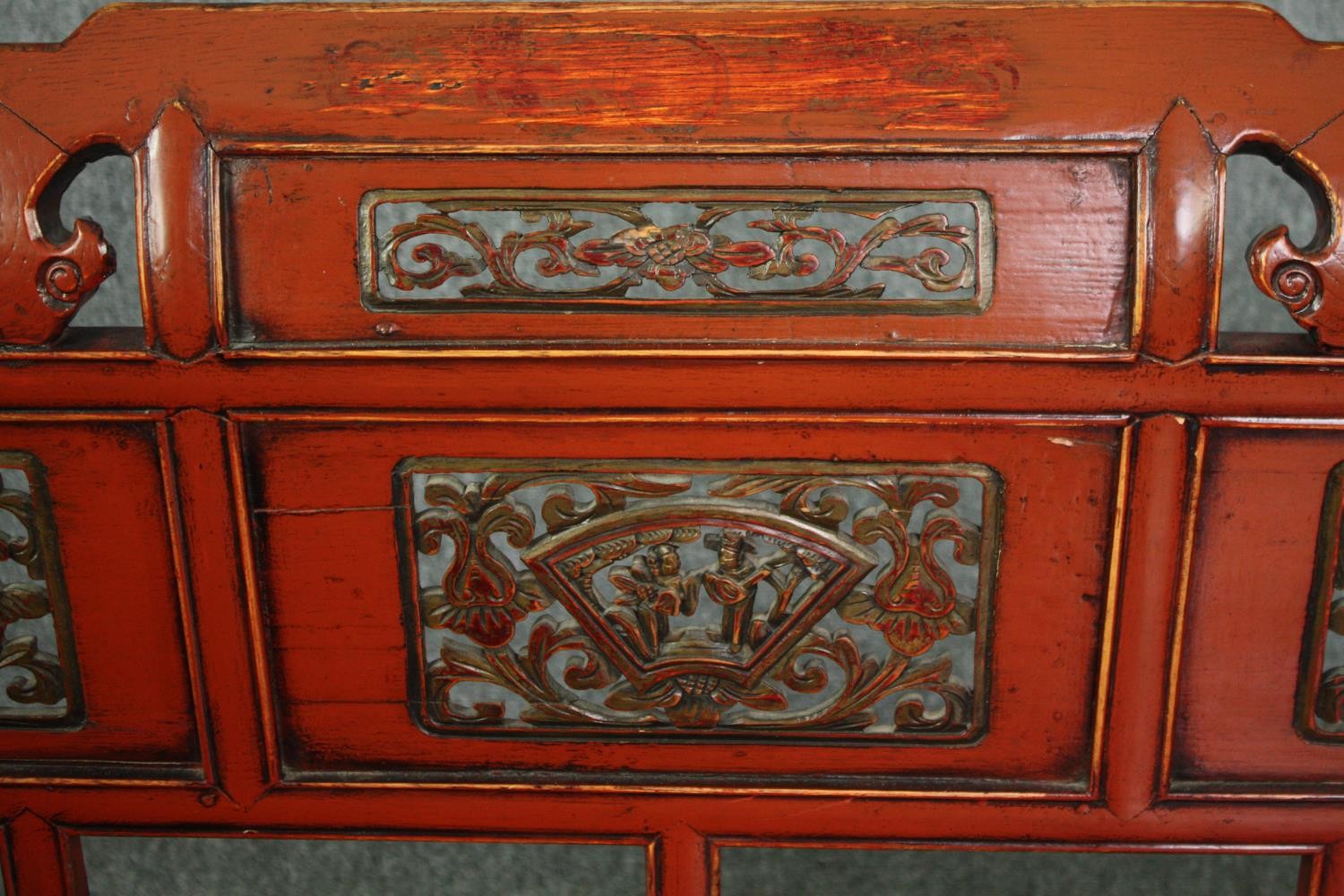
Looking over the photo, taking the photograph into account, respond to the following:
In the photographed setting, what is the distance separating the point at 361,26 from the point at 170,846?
0.99 m

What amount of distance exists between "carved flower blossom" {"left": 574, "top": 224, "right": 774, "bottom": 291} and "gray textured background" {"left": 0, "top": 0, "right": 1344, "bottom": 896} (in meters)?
0.58

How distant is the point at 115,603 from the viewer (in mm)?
916

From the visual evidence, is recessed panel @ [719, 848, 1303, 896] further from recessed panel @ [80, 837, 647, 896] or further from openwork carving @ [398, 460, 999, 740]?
openwork carving @ [398, 460, 999, 740]

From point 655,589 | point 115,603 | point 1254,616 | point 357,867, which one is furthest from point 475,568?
point 357,867

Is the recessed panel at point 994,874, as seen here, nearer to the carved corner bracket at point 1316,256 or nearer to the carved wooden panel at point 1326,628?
the carved wooden panel at point 1326,628

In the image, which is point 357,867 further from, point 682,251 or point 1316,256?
point 1316,256

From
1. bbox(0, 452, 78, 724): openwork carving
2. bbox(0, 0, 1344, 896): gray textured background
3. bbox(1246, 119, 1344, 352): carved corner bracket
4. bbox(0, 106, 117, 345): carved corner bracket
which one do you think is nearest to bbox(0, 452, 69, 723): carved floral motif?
bbox(0, 452, 78, 724): openwork carving

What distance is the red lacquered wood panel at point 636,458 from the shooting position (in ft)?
2.83

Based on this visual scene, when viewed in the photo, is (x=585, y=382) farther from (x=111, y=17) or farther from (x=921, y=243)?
(x=921, y=243)

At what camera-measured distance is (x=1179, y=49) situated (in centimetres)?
80

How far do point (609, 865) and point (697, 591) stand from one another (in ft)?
2.02

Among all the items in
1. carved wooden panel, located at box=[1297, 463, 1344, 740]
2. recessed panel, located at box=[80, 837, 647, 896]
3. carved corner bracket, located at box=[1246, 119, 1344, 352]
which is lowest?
recessed panel, located at box=[80, 837, 647, 896]

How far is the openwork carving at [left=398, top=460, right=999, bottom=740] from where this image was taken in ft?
2.89

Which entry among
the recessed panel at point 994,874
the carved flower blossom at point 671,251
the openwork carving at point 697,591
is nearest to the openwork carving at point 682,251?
the carved flower blossom at point 671,251
